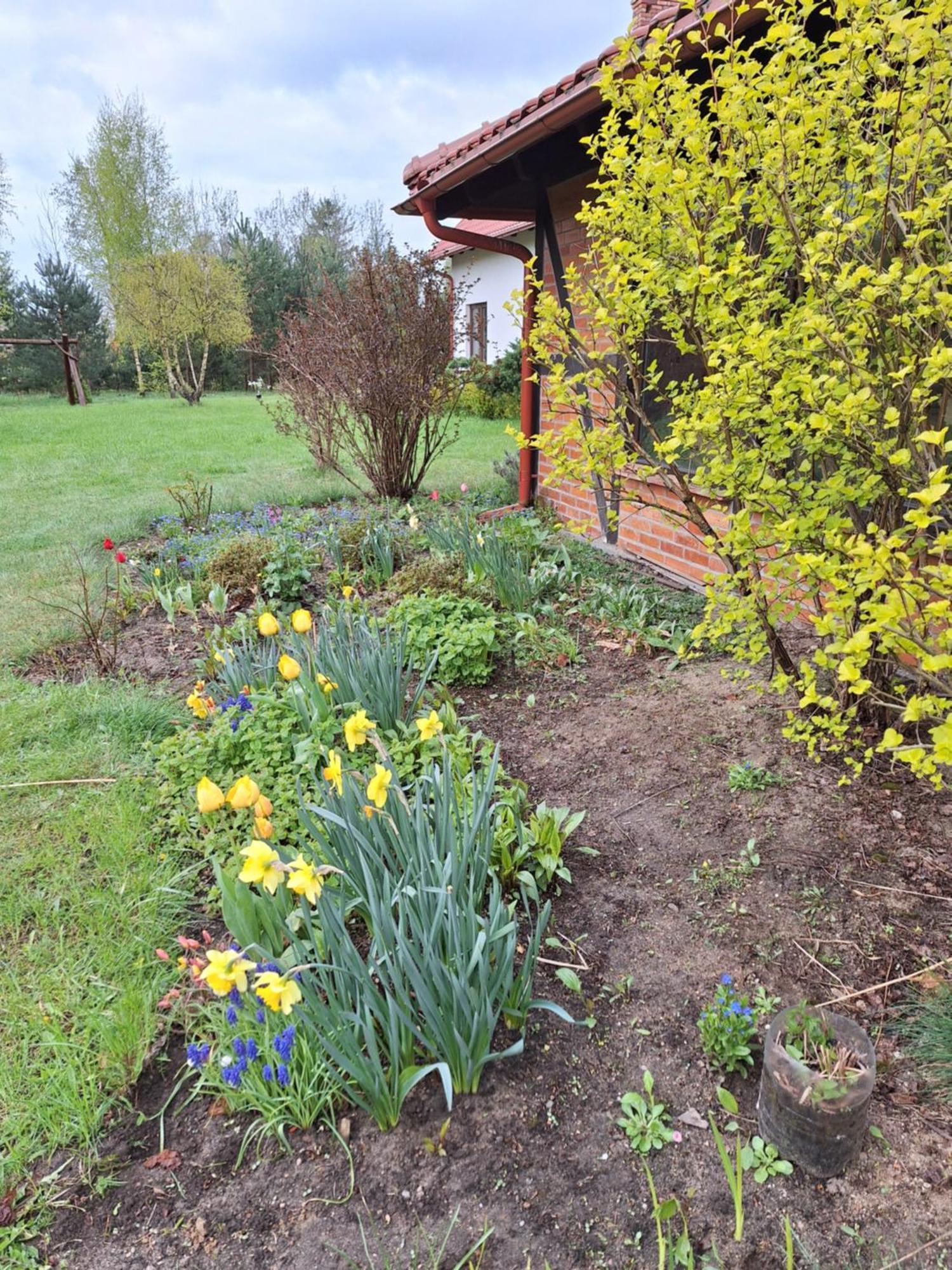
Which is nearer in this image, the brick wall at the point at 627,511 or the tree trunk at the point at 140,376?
the brick wall at the point at 627,511

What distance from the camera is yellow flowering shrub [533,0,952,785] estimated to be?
5.41 feet

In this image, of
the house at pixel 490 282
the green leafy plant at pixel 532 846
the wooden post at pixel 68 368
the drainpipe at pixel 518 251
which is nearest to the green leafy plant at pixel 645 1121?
the green leafy plant at pixel 532 846

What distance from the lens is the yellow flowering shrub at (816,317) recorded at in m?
1.65

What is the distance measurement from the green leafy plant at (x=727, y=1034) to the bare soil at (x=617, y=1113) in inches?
1.4

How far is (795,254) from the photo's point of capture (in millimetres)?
2131

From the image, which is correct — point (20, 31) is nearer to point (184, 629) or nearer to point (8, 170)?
point (8, 170)

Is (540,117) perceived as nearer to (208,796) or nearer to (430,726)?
(430,726)

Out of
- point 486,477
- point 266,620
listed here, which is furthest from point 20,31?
point 266,620

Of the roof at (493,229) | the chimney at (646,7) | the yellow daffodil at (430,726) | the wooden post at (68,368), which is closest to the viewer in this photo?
the yellow daffodil at (430,726)

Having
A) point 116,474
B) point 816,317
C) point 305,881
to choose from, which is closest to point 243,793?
point 305,881

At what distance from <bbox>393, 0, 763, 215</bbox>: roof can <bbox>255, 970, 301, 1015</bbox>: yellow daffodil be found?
2947mm

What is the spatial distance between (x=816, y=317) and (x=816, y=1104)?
1656 mm

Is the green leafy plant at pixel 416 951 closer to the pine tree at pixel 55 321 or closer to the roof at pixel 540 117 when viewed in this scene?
the roof at pixel 540 117

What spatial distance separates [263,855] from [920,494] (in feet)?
4.41
